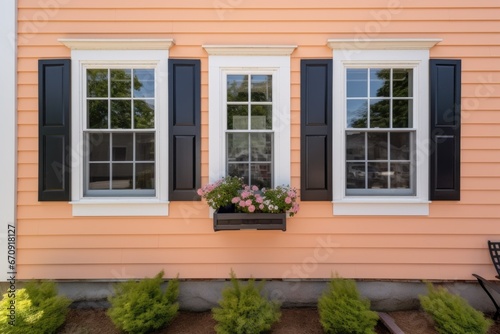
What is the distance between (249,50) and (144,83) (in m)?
1.36

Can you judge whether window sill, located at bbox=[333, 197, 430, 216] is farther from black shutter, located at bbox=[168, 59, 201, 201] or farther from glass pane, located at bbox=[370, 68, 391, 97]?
black shutter, located at bbox=[168, 59, 201, 201]

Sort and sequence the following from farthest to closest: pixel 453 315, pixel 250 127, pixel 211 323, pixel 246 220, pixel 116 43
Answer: pixel 250 127 → pixel 116 43 → pixel 211 323 → pixel 246 220 → pixel 453 315

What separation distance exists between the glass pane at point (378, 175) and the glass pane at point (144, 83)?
2.89m

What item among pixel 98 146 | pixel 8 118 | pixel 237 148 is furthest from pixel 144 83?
pixel 8 118

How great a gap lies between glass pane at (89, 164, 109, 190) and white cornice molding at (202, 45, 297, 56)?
1949mm

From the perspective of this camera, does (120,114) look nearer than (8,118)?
No

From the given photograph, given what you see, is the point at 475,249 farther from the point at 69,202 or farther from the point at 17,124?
the point at 17,124

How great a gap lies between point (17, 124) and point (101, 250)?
71.8 inches

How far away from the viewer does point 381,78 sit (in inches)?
139

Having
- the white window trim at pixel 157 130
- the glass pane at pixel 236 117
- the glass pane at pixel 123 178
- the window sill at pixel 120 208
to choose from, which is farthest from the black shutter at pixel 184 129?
the glass pane at pixel 123 178

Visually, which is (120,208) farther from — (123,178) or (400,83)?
(400,83)

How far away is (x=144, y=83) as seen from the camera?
11.5 ft

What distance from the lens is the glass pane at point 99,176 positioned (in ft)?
11.6

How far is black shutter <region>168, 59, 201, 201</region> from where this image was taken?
11.1 ft
